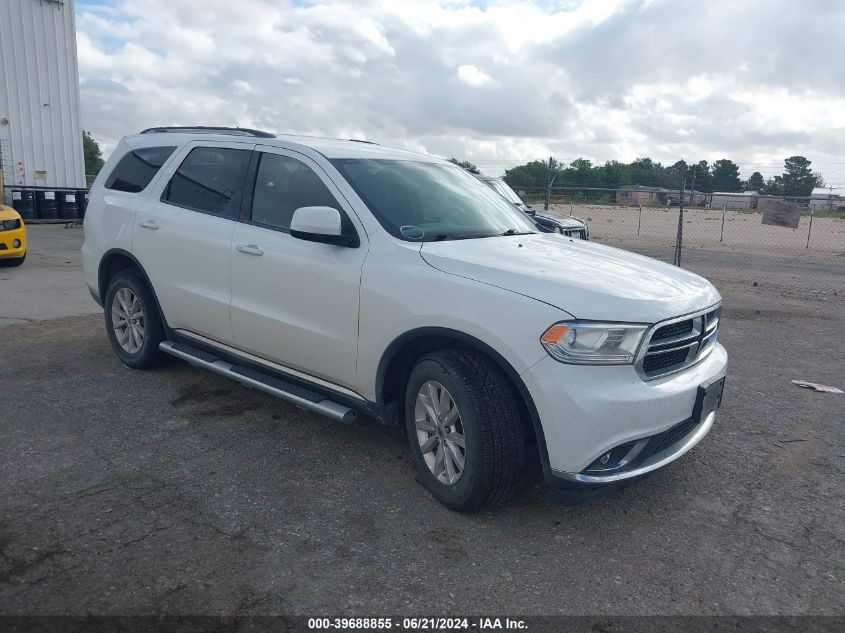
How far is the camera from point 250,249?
4438 millimetres

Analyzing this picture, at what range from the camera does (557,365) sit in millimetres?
3129

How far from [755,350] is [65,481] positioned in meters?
6.36

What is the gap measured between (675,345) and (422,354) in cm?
128

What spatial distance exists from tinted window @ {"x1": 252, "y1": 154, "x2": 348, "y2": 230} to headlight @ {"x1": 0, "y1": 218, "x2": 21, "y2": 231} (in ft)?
26.5

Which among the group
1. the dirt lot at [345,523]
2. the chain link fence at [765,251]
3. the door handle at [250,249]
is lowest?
the dirt lot at [345,523]

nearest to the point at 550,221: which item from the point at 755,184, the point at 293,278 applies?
the point at 293,278

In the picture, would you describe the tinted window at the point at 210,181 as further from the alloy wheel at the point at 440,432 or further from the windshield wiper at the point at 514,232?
the alloy wheel at the point at 440,432

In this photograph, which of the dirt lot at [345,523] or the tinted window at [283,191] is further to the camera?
the tinted window at [283,191]

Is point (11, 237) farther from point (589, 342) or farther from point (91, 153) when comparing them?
point (91, 153)

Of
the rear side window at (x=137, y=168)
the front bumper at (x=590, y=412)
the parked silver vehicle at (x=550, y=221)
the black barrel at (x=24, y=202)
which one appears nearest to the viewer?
the front bumper at (x=590, y=412)

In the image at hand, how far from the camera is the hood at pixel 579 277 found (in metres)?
3.22

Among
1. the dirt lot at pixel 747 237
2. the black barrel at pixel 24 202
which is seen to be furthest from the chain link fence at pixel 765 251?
the black barrel at pixel 24 202

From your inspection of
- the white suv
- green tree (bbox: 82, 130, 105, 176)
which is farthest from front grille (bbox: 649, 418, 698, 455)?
green tree (bbox: 82, 130, 105, 176)

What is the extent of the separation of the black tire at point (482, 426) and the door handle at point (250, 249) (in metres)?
1.46
